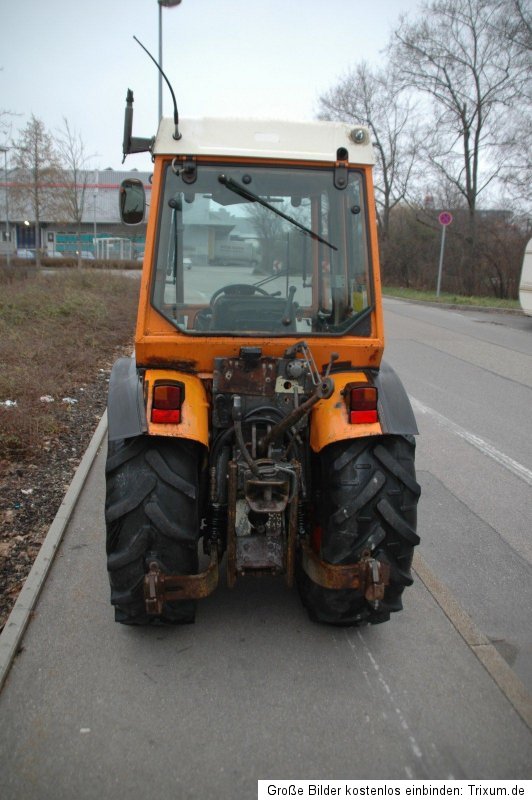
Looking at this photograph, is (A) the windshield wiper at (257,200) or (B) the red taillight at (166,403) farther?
(A) the windshield wiper at (257,200)

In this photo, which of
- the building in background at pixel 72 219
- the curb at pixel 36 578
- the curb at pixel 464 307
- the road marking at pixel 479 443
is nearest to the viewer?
the curb at pixel 36 578

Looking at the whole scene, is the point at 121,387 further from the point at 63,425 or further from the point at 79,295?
the point at 79,295

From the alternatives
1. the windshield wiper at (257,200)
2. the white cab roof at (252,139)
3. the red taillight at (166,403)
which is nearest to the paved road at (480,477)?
the red taillight at (166,403)

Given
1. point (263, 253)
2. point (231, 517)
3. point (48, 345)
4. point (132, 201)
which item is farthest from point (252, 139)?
point (48, 345)

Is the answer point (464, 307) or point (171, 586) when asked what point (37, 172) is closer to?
point (464, 307)

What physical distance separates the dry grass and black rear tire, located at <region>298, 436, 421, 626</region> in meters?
3.63

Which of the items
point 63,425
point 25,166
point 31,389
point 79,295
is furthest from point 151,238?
point 25,166

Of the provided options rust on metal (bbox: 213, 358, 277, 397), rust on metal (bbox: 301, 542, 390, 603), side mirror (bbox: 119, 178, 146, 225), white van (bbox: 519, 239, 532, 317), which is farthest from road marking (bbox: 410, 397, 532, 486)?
white van (bbox: 519, 239, 532, 317)

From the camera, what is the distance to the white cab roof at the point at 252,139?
11.6 feet

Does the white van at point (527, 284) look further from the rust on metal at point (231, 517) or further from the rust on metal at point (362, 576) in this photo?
the rust on metal at point (231, 517)

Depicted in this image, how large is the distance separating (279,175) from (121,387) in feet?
4.62

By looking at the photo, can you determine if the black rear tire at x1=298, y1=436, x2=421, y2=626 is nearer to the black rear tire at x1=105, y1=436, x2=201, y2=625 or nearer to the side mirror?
the black rear tire at x1=105, y1=436, x2=201, y2=625

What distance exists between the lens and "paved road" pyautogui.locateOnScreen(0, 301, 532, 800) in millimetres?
2641

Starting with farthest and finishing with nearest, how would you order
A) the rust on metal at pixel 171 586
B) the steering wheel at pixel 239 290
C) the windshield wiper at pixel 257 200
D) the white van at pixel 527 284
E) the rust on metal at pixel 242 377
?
1. the white van at pixel 527 284
2. the steering wheel at pixel 239 290
3. the windshield wiper at pixel 257 200
4. the rust on metal at pixel 242 377
5. the rust on metal at pixel 171 586
